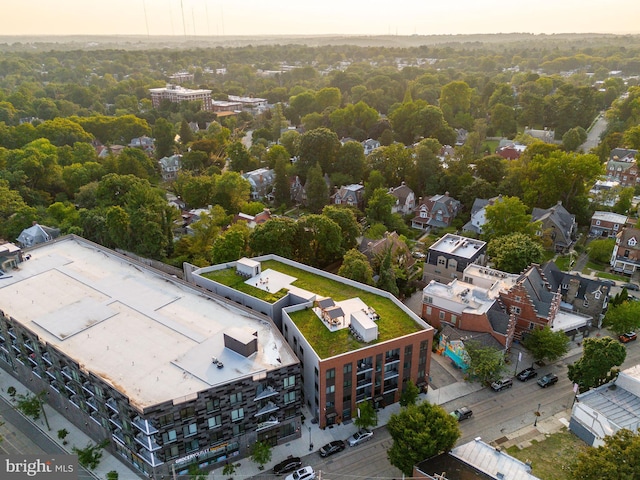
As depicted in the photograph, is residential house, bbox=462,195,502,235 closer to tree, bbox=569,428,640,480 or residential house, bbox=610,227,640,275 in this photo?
residential house, bbox=610,227,640,275

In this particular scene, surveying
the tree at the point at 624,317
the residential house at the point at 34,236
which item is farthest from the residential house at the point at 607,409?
the residential house at the point at 34,236

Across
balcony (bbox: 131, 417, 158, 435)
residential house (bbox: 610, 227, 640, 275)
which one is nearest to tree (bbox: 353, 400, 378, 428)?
balcony (bbox: 131, 417, 158, 435)

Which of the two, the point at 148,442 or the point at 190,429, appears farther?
the point at 190,429

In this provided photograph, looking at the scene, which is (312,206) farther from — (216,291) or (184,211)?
(216,291)

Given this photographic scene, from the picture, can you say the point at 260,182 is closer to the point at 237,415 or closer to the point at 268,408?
the point at 268,408

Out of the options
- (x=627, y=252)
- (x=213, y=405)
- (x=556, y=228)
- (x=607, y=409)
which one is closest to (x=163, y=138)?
(x=556, y=228)

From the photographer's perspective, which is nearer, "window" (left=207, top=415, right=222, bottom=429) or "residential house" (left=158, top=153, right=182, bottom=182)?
"window" (left=207, top=415, right=222, bottom=429)

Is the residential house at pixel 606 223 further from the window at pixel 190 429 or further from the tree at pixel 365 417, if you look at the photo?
the window at pixel 190 429
